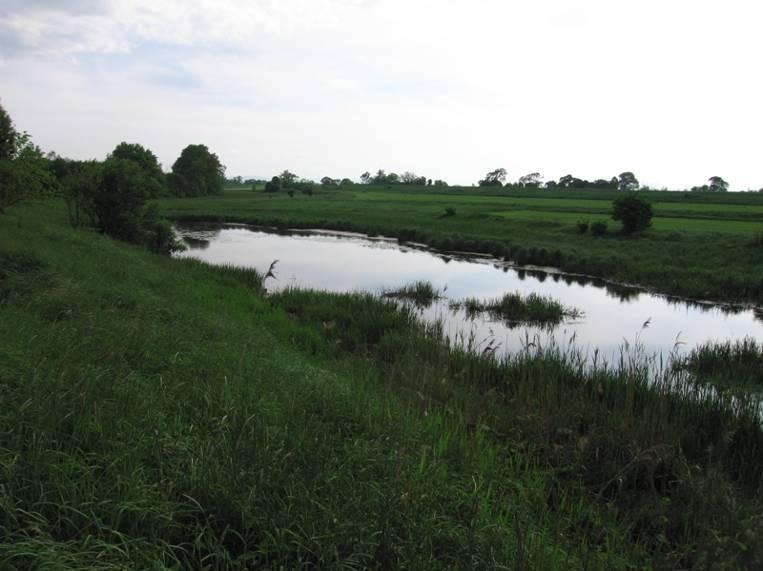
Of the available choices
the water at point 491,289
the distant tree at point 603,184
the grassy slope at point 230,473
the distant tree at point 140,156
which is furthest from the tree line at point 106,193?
the distant tree at point 603,184

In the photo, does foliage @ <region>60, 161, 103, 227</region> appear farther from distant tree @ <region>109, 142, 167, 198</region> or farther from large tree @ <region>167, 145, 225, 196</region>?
large tree @ <region>167, 145, 225, 196</region>

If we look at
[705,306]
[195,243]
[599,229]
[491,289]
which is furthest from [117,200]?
[599,229]

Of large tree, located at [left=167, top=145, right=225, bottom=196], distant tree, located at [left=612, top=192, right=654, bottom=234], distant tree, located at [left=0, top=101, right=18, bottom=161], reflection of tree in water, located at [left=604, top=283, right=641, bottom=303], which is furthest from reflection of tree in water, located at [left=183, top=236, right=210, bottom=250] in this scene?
large tree, located at [left=167, top=145, right=225, bottom=196]

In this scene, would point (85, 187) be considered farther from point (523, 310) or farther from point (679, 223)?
point (679, 223)

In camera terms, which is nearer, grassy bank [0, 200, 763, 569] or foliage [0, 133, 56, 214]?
grassy bank [0, 200, 763, 569]

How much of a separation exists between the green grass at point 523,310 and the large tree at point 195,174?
→ 8479 centimetres

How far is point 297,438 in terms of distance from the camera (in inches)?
158

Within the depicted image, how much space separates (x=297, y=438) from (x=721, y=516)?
3610mm

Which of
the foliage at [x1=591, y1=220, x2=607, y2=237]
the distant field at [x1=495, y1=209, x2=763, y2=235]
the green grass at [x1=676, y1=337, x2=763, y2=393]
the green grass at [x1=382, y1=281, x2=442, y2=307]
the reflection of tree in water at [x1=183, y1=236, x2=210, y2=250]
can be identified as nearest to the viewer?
the green grass at [x1=676, y1=337, x2=763, y2=393]

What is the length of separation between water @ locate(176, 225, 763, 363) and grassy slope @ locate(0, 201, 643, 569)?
14.6ft

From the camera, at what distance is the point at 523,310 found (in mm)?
16391

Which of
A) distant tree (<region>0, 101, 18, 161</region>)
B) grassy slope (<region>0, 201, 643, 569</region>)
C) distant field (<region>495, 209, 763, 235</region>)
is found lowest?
grassy slope (<region>0, 201, 643, 569</region>)

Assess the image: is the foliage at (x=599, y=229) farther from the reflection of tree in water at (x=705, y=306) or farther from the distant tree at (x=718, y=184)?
the distant tree at (x=718, y=184)

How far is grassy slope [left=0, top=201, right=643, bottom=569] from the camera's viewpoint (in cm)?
279
